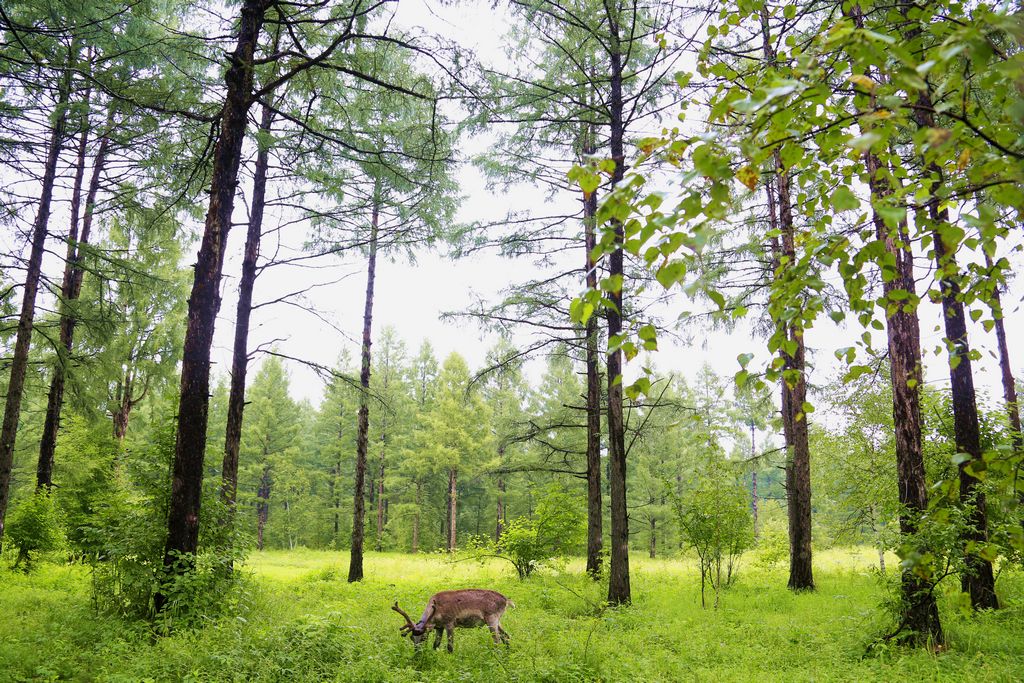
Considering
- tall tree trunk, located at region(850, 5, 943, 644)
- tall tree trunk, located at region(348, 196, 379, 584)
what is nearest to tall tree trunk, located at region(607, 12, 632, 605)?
tall tree trunk, located at region(850, 5, 943, 644)

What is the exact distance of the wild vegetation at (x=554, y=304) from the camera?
5.15 feet

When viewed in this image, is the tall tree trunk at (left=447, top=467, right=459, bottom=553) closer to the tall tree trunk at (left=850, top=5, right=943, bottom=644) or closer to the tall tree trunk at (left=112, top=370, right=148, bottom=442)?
the tall tree trunk at (left=112, top=370, right=148, bottom=442)

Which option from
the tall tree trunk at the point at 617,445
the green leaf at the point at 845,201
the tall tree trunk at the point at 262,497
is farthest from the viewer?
the tall tree trunk at the point at 262,497

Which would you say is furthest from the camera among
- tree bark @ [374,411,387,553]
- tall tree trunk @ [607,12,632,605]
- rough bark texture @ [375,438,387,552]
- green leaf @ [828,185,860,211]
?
tree bark @ [374,411,387,553]

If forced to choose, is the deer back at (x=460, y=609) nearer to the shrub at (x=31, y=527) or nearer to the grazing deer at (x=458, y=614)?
the grazing deer at (x=458, y=614)

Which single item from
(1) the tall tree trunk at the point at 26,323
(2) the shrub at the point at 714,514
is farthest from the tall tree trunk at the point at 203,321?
(2) the shrub at the point at 714,514

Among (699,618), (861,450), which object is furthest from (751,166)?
(861,450)

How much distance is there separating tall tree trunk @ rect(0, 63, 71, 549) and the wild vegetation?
0.09 m

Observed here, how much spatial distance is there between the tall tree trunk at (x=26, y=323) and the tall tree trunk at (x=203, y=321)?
210 inches

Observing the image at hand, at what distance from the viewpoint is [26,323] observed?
10922 mm

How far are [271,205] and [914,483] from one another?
38.1 ft

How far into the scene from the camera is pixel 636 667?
6055 millimetres

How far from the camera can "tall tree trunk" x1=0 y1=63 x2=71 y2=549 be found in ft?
34.3

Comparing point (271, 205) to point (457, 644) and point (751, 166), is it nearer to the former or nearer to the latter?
point (457, 644)
